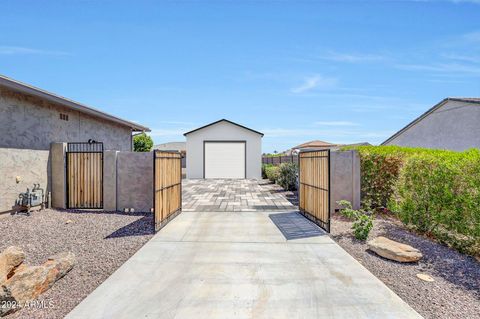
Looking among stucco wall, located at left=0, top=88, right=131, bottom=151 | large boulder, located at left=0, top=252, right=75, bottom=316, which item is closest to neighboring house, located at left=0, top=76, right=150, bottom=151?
stucco wall, located at left=0, top=88, right=131, bottom=151

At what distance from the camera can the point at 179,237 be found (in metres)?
5.32

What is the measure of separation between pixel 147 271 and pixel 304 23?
838 centimetres

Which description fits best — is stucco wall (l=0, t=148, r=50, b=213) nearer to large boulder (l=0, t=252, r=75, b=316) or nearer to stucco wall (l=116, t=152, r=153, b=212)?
stucco wall (l=116, t=152, r=153, b=212)

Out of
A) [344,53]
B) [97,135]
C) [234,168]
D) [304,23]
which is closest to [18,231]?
[97,135]

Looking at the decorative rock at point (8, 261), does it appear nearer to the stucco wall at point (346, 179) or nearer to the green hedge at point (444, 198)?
the green hedge at point (444, 198)

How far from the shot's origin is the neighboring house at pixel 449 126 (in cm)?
1307

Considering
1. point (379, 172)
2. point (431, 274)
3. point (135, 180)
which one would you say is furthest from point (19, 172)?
point (379, 172)

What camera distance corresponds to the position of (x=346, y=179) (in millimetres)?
7625

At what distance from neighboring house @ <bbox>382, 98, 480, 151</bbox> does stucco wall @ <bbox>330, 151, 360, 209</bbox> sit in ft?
31.6

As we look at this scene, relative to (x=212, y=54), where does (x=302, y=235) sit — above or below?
below

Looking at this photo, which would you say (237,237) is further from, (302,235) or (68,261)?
(68,261)

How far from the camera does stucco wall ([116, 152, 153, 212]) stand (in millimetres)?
7438

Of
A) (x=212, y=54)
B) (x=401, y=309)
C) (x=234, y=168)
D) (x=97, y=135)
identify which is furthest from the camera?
(x=234, y=168)

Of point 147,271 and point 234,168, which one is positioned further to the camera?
point 234,168
